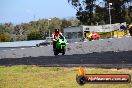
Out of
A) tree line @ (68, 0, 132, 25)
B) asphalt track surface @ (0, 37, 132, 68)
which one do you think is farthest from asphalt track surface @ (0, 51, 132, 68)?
tree line @ (68, 0, 132, 25)

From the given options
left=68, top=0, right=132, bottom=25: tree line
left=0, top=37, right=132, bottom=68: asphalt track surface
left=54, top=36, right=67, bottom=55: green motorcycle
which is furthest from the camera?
left=68, top=0, right=132, bottom=25: tree line

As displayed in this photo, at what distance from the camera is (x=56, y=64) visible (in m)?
17.6

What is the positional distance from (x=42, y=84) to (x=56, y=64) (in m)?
7.24

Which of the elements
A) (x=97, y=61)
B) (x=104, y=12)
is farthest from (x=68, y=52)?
(x=104, y=12)

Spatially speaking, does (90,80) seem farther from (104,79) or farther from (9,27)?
(9,27)

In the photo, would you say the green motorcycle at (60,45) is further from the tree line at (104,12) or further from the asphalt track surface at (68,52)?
the tree line at (104,12)

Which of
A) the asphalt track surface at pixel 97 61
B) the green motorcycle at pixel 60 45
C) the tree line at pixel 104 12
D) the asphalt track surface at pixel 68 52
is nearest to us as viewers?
the asphalt track surface at pixel 97 61

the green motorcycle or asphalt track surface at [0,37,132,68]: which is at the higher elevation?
the green motorcycle

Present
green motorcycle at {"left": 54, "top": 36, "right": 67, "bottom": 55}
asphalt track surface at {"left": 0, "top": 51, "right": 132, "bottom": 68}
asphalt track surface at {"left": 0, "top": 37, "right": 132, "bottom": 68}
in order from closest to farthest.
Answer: asphalt track surface at {"left": 0, "top": 51, "right": 132, "bottom": 68}
asphalt track surface at {"left": 0, "top": 37, "right": 132, "bottom": 68}
green motorcycle at {"left": 54, "top": 36, "right": 67, "bottom": 55}

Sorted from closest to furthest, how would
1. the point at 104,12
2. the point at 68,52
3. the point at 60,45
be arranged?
the point at 60,45 → the point at 68,52 → the point at 104,12

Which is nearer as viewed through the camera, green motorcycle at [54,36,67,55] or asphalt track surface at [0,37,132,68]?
asphalt track surface at [0,37,132,68]

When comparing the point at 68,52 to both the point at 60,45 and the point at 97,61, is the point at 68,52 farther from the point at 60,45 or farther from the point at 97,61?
the point at 97,61

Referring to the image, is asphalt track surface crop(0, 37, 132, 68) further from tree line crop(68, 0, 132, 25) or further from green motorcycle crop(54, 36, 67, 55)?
tree line crop(68, 0, 132, 25)

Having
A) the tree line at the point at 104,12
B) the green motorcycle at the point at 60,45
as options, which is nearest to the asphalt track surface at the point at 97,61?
the green motorcycle at the point at 60,45
